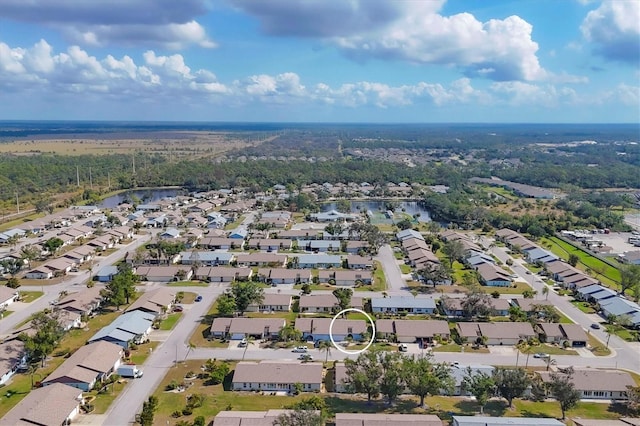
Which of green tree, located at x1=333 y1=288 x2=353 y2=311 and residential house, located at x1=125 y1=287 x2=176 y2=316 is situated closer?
residential house, located at x1=125 y1=287 x2=176 y2=316

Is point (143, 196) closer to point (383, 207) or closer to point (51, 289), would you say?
point (383, 207)

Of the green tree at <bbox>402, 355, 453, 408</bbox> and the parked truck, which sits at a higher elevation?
the green tree at <bbox>402, 355, 453, 408</bbox>

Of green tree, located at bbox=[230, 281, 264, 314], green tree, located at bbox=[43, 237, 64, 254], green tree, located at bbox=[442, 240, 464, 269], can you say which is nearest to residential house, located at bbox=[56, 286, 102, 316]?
green tree, located at bbox=[230, 281, 264, 314]

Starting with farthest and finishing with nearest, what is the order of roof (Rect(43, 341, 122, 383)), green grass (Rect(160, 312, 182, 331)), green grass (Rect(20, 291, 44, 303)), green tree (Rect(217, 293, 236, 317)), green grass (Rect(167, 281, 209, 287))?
1. green grass (Rect(167, 281, 209, 287))
2. green grass (Rect(20, 291, 44, 303))
3. green tree (Rect(217, 293, 236, 317))
4. green grass (Rect(160, 312, 182, 331))
5. roof (Rect(43, 341, 122, 383))

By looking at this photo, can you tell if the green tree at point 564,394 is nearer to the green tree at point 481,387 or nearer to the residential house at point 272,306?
the green tree at point 481,387

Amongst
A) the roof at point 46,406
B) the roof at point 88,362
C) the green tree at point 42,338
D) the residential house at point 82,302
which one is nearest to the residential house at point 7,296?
the residential house at point 82,302

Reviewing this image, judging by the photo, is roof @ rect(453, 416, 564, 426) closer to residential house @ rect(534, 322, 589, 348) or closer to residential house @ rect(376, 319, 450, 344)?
residential house @ rect(376, 319, 450, 344)
